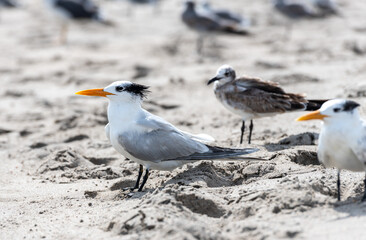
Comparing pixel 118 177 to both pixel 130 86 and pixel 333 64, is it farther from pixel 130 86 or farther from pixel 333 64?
pixel 333 64

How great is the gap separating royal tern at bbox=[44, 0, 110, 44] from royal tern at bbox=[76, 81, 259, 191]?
9468mm

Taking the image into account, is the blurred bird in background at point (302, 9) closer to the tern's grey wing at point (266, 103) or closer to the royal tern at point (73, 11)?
the royal tern at point (73, 11)

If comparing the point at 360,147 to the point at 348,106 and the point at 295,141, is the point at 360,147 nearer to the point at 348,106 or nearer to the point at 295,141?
the point at 348,106

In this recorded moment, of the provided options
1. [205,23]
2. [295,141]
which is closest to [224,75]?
[295,141]

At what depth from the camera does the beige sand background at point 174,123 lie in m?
4.27

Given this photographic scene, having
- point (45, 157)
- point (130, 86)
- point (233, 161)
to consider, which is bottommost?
point (45, 157)

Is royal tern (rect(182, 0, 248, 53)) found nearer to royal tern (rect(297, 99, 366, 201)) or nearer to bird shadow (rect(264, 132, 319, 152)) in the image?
bird shadow (rect(264, 132, 319, 152))

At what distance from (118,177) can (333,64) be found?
5083 millimetres

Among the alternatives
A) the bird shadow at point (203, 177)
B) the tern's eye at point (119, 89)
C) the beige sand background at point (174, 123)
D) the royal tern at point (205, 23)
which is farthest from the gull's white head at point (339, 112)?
the royal tern at point (205, 23)

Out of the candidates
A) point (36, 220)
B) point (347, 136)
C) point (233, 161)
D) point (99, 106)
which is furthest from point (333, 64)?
point (36, 220)

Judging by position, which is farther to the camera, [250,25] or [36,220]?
[250,25]

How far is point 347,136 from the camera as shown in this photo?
4.31 meters

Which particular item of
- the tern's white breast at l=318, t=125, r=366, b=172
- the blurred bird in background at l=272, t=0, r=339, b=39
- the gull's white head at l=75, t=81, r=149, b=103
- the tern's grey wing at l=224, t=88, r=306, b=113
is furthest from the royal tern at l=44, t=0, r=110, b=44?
the tern's white breast at l=318, t=125, r=366, b=172

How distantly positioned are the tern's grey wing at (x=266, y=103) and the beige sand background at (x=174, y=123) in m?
0.32
